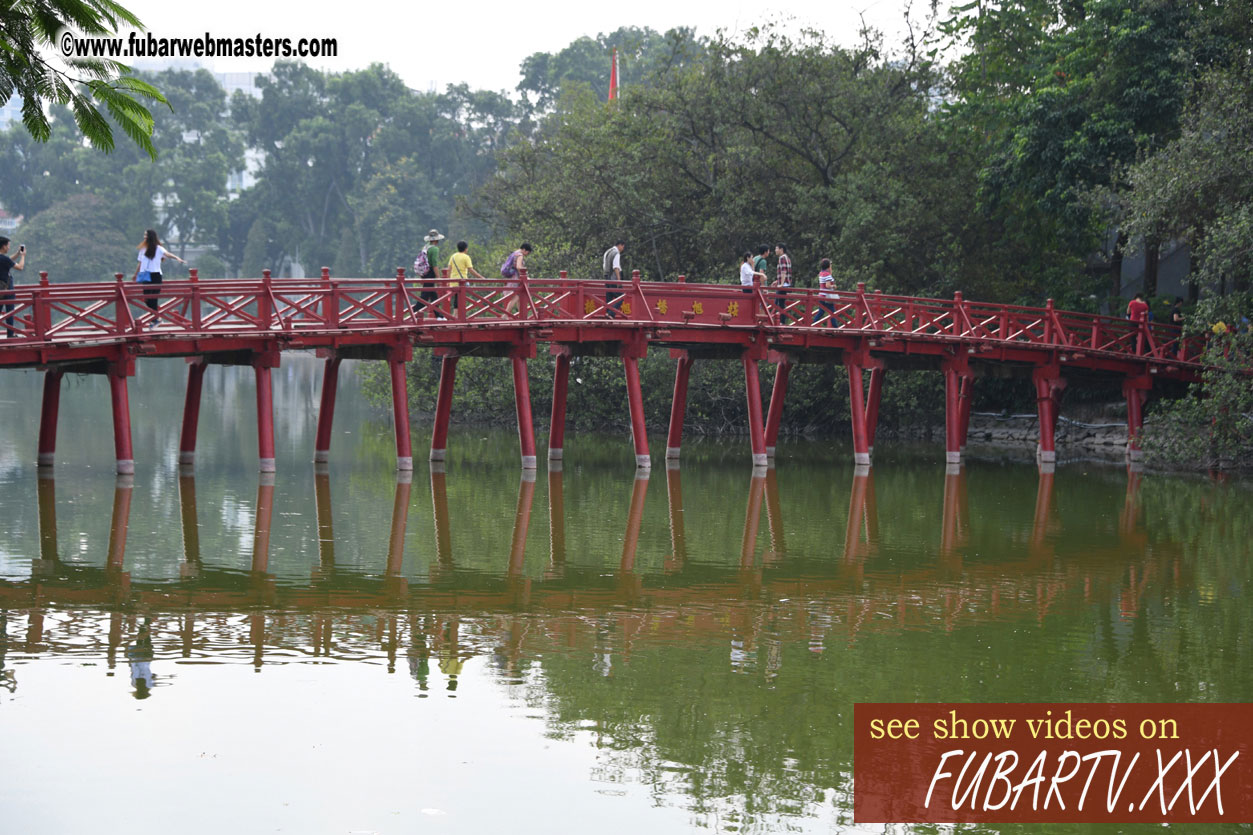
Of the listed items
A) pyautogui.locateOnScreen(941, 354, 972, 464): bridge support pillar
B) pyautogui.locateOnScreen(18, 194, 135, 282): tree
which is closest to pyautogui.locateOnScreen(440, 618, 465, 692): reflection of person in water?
pyautogui.locateOnScreen(941, 354, 972, 464): bridge support pillar

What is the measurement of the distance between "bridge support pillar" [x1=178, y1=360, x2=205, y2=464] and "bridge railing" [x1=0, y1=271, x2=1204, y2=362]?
1.56m

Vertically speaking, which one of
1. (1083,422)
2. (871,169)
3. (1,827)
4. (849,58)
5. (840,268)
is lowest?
(1,827)

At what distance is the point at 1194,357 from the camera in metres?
31.7

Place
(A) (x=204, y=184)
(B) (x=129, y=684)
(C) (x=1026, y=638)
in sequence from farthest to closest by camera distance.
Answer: (A) (x=204, y=184) → (C) (x=1026, y=638) → (B) (x=129, y=684)

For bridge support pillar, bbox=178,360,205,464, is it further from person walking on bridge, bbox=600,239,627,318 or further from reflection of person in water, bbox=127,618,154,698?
reflection of person in water, bbox=127,618,154,698

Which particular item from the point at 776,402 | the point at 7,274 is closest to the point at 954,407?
the point at 776,402

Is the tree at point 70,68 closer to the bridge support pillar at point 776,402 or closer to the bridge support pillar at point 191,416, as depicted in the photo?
the bridge support pillar at point 191,416

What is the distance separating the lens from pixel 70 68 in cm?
936

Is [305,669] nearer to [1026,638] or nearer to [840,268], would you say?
[1026,638]

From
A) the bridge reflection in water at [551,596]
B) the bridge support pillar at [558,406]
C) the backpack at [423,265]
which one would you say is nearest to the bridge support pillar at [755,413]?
the bridge support pillar at [558,406]

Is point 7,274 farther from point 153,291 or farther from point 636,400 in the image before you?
point 636,400

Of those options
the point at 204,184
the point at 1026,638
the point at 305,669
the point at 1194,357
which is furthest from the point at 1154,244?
the point at 204,184

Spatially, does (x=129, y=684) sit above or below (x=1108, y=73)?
below

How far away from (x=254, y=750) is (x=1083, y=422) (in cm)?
3024
